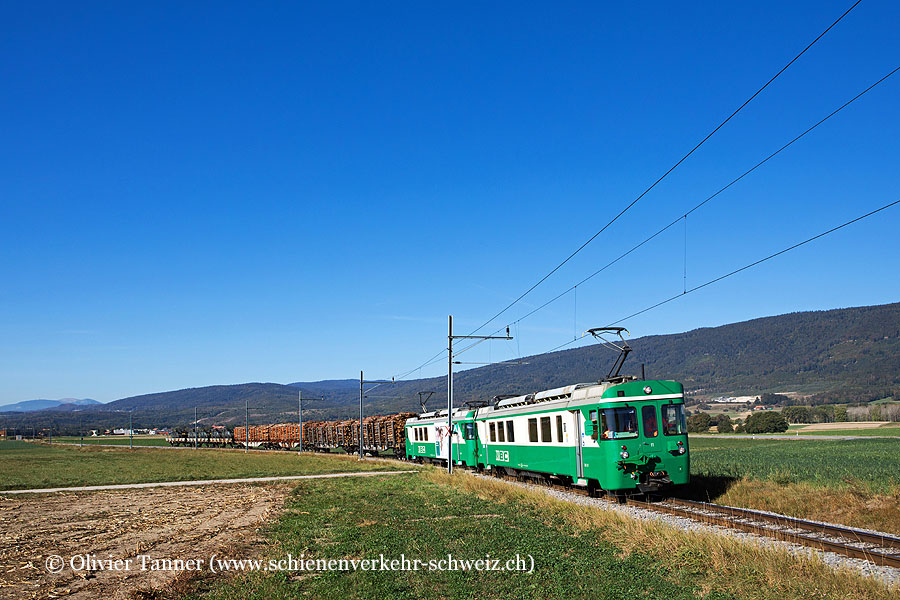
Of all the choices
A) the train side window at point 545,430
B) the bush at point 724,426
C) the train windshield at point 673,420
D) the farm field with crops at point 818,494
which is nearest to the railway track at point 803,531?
the farm field with crops at point 818,494

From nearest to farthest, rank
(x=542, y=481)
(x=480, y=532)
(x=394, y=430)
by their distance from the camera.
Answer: (x=480, y=532)
(x=542, y=481)
(x=394, y=430)

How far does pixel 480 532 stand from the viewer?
1766 cm

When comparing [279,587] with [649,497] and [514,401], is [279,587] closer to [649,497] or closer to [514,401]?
[649,497]

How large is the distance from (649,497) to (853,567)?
11921mm

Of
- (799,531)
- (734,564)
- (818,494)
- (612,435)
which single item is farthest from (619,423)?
(734,564)

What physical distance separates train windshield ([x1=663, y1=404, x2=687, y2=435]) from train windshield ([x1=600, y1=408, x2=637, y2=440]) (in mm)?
1081

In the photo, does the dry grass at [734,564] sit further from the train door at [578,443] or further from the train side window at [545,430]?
the train side window at [545,430]

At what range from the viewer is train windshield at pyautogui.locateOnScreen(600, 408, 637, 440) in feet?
75.3

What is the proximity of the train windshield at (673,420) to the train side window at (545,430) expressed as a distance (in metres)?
5.23

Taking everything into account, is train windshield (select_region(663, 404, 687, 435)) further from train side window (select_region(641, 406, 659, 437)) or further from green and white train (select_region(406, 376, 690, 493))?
train side window (select_region(641, 406, 659, 437))

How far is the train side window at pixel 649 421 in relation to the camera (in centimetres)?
2314

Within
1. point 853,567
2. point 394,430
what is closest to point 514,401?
point 853,567

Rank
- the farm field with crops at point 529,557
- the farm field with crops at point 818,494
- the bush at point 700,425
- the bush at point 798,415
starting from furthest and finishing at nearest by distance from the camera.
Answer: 1. the bush at point 798,415
2. the bush at point 700,425
3. the farm field with crops at point 818,494
4. the farm field with crops at point 529,557

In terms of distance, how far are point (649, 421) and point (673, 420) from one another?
0.88 meters
